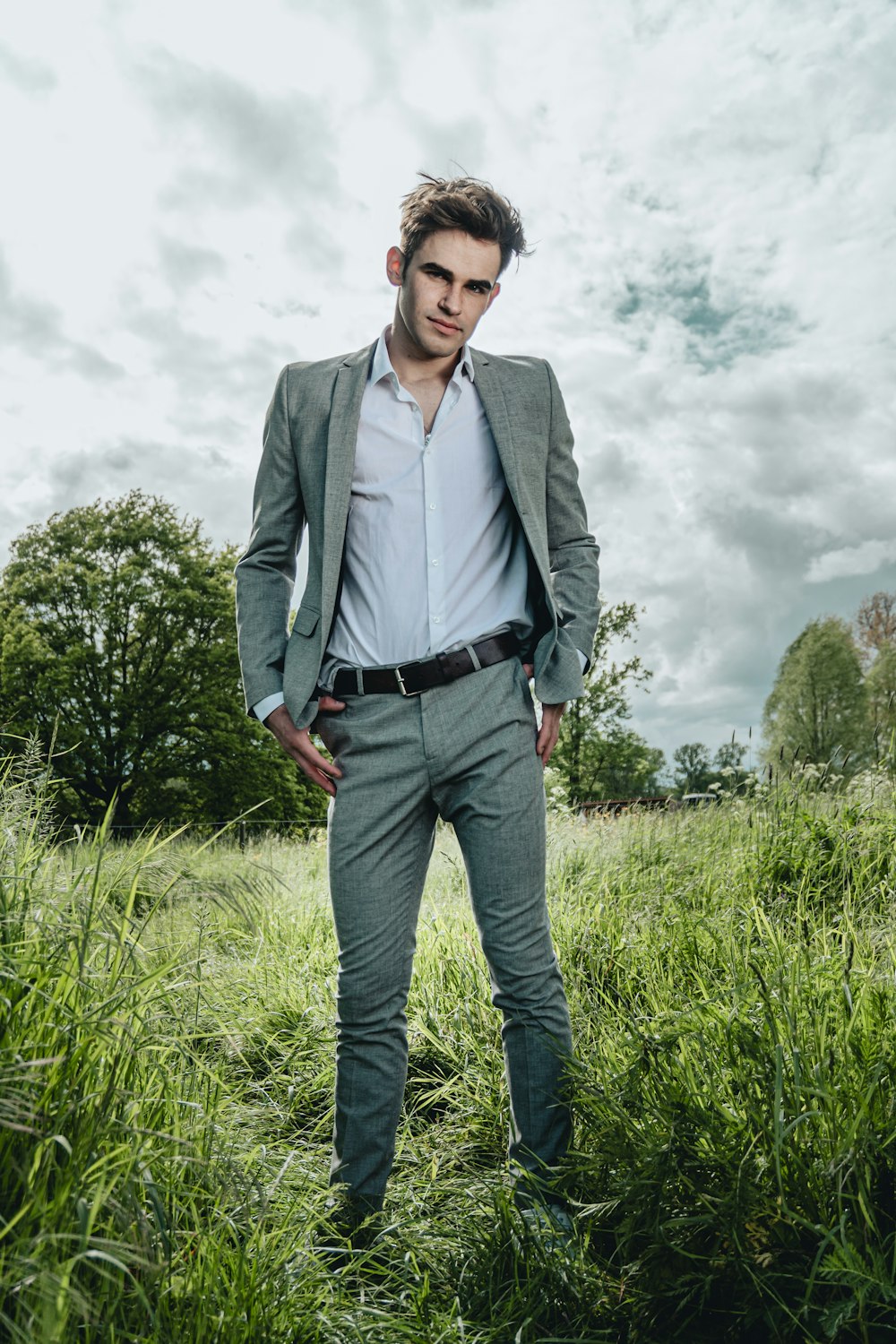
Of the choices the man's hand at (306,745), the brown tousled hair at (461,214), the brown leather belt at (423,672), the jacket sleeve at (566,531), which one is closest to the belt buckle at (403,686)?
the brown leather belt at (423,672)

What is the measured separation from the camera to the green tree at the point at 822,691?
35750 millimetres

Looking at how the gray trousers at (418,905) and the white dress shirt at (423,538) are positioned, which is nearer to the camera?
the gray trousers at (418,905)

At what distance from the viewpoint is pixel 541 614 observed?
9.12 feet

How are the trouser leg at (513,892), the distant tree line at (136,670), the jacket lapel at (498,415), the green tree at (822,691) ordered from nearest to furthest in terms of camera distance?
1. the trouser leg at (513,892)
2. the jacket lapel at (498,415)
3. the distant tree line at (136,670)
4. the green tree at (822,691)

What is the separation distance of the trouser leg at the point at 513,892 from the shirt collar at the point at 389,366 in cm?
90

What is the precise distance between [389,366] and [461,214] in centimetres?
45

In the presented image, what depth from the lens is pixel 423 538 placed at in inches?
107

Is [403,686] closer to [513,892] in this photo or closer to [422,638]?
[422,638]

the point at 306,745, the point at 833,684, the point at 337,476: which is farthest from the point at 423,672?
the point at 833,684

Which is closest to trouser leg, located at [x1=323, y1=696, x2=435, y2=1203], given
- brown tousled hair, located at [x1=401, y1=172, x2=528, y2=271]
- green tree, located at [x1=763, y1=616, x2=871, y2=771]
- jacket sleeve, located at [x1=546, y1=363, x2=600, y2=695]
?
jacket sleeve, located at [x1=546, y1=363, x2=600, y2=695]

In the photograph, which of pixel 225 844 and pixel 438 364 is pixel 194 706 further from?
pixel 438 364

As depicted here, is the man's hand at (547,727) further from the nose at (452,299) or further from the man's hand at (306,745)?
the nose at (452,299)

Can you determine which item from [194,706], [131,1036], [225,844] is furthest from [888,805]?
[194,706]

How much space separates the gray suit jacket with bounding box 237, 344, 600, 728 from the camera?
269 centimetres
